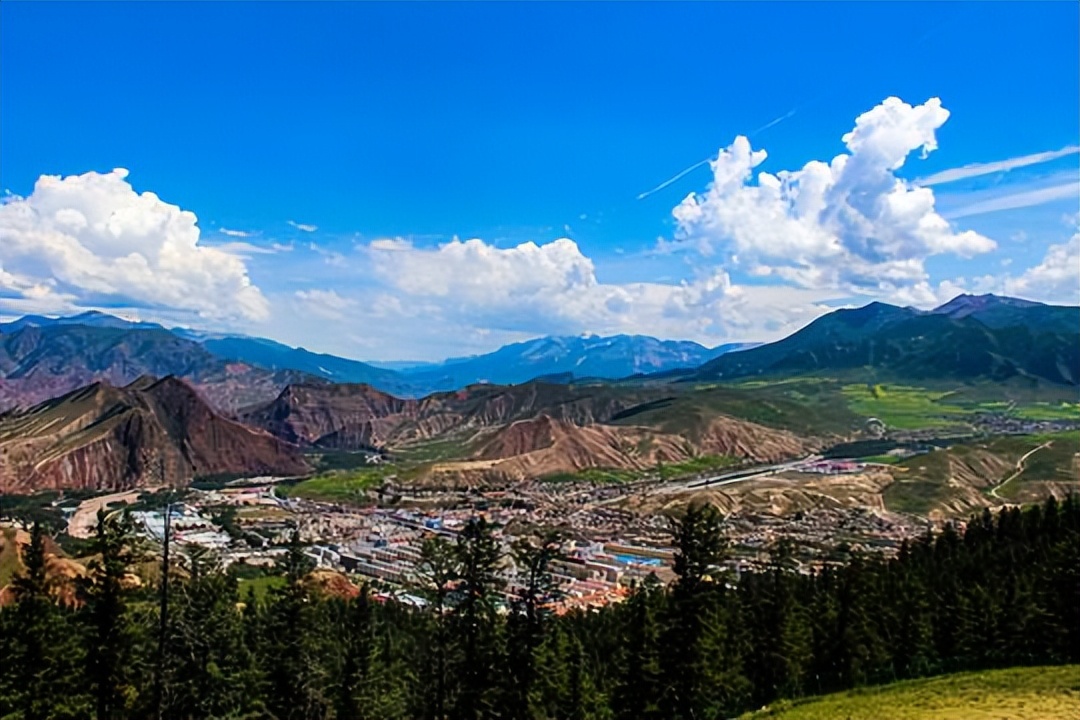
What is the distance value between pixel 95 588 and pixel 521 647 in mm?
Answer: 18383

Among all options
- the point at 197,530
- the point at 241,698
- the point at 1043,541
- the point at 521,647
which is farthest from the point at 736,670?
the point at 197,530

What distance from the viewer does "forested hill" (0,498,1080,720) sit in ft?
112

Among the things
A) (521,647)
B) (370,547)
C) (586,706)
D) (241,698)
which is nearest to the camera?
(521,647)

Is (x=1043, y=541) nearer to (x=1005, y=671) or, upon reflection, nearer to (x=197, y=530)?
(x=1005, y=671)

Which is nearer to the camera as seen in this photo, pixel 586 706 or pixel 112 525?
pixel 112 525

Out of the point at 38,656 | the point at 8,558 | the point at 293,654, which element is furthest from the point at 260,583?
the point at 38,656

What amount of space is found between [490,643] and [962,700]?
20.4 m

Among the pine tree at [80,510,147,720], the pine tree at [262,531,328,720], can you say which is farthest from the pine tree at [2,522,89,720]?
the pine tree at [262,531,328,720]

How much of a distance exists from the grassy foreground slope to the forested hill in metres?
6.16

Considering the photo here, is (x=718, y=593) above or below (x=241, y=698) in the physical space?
above

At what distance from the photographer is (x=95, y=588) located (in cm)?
3362

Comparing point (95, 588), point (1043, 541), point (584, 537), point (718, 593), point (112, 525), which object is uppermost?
point (112, 525)

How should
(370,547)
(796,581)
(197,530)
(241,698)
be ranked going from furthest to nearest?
(197,530), (370,547), (796,581), (241,698)

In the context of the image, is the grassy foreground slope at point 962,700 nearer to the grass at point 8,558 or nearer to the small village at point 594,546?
the small village at point 594,546
